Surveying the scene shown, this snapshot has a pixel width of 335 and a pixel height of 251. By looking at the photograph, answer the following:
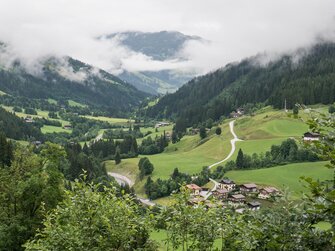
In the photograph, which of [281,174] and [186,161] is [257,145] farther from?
[281,174]

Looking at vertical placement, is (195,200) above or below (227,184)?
above

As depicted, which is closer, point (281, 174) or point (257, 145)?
point (281, 174)

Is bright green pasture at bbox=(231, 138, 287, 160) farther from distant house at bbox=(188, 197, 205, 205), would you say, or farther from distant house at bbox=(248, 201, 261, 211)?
distant house at bbox=(188, 197, 205, 205)

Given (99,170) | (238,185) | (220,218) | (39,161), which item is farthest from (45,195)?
(99,170)

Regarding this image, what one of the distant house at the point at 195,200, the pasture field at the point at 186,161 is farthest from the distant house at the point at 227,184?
the distant house at the point at 195,200

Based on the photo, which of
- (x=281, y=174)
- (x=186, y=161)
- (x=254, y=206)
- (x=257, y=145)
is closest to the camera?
(x=254, y=206)

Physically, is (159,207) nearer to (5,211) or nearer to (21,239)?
(21,239)

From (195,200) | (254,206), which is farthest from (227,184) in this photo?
(195,200)

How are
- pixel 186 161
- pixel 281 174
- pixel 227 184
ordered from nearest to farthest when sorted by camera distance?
pixel 227 184 < pixel 281 174 < pixel 186 161

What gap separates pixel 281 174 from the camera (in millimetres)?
136000

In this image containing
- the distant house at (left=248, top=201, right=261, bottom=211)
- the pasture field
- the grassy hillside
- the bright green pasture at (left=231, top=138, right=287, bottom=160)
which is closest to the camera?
the distant house at (left=248, top=201, right=261, bottom=211)

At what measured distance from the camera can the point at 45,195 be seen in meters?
45.3

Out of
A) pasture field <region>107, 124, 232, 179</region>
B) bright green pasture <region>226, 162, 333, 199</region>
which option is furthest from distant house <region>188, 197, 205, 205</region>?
pasture field <region>107, 124, 232, 179</region>

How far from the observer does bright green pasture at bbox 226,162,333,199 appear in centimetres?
12938
